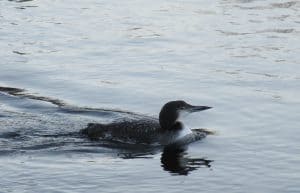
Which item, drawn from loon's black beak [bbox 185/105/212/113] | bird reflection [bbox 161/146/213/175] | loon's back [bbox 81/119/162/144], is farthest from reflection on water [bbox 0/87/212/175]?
loon's black beak [bbox 185/105/212/113]

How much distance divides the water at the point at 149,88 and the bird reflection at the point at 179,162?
0.06ft

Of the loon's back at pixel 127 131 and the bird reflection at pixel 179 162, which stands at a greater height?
the loon's back at pixel 127 131

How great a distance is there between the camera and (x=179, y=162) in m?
15.0

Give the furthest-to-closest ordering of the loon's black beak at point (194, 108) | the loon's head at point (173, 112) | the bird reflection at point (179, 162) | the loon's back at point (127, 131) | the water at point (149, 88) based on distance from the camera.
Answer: the loon's black beak at point (194, 108), the loon's head at point (173, 112), the loon's back at point (127, 131), the bird reflection at point (179, 162), the water at point (149, 88)

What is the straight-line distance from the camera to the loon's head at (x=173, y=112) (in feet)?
53.7

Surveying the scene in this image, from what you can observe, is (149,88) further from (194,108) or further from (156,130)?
(156,130)

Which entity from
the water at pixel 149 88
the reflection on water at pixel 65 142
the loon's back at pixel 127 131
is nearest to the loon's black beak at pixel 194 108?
the water at pixel 149 88

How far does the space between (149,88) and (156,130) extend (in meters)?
2.78

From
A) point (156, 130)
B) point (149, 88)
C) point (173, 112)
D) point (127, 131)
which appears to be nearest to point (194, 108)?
point (173, 112)

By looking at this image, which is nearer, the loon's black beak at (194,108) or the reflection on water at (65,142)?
the reflection on water at (65,142)

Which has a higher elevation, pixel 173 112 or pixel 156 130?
pixel 173 112

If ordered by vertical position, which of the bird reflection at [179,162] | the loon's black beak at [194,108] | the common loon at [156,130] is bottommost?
the bird reflection at [179,162]

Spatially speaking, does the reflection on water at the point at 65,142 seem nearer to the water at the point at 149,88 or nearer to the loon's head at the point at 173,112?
the water at the point at 149,88

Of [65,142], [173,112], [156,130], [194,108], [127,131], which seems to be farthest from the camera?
[194,108]
